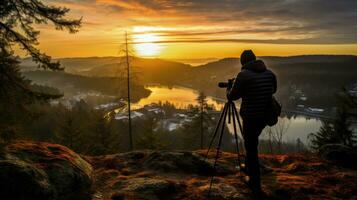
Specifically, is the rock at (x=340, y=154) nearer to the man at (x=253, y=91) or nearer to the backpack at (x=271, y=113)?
the backpack at (x=271, y=113)

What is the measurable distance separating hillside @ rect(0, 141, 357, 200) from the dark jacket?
2078mm

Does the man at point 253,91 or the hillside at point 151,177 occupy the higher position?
the man at point 253,91

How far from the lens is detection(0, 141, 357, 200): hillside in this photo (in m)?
6.15

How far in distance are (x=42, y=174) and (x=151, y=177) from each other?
9.54 feet

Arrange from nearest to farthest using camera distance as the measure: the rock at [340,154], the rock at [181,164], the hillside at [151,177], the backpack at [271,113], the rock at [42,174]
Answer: the rock at [42,174], the hillside at [151,177], the backpack at [271,113], the rock at [181,164], the rock at [340,154]

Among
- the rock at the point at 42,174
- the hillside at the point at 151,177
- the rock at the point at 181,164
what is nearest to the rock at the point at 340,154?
the hillside at the point at 151,177

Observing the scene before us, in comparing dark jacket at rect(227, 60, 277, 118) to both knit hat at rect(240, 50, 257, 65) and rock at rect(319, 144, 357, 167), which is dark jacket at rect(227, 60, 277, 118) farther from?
rock at rect(319, 144, 357, 167)

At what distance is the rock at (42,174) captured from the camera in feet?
18.7

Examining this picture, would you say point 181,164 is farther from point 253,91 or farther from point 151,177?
point 253,91

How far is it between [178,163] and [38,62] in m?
7.08

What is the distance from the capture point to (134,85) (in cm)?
2845

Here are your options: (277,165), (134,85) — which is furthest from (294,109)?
(277,165)

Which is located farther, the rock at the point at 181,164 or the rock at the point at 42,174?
the rock at the point at 181,164

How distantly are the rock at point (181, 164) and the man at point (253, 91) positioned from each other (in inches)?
114
